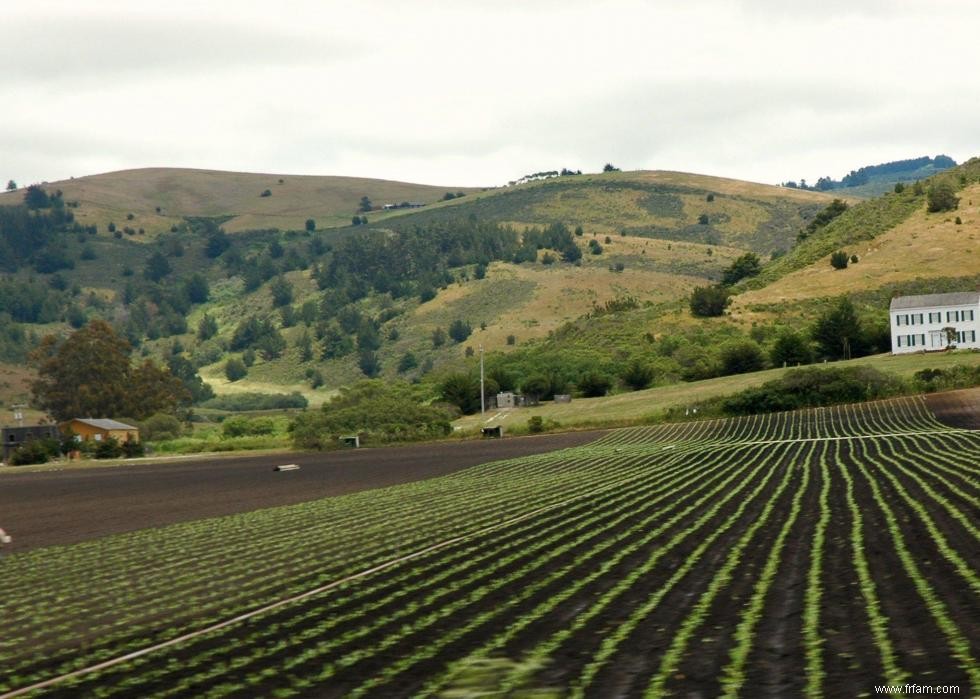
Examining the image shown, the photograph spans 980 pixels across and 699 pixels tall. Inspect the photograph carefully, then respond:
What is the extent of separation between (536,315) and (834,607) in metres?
166

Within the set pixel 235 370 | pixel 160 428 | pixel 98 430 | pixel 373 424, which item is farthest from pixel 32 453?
pixel 235 370

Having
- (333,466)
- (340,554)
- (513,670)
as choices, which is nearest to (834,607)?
(513,670)

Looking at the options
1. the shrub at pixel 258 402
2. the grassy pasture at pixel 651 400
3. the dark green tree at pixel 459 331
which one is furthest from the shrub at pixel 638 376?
the dark green tree at pixel 459 331

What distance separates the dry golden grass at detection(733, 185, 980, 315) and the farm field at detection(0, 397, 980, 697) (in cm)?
10364

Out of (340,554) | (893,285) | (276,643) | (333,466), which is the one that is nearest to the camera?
(276,643)

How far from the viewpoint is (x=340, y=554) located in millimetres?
24672

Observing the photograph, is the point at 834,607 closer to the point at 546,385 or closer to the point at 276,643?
the point at 276,643

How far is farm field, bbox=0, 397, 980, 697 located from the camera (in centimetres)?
1319

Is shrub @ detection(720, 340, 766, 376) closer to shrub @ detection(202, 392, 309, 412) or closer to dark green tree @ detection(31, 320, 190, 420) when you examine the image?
dark green tree @ detection(31, 320, 190, 420)

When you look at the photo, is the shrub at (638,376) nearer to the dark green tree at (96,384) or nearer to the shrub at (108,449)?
the shrub at (108,449)

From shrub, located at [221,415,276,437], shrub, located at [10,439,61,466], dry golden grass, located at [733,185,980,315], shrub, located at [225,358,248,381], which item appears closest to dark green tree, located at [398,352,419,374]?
shrub, located at [225,358,248,381]

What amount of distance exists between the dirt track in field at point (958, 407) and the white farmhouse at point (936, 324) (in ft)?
84.8

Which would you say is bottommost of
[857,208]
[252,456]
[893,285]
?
[252,456]

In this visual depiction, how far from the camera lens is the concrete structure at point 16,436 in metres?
100
